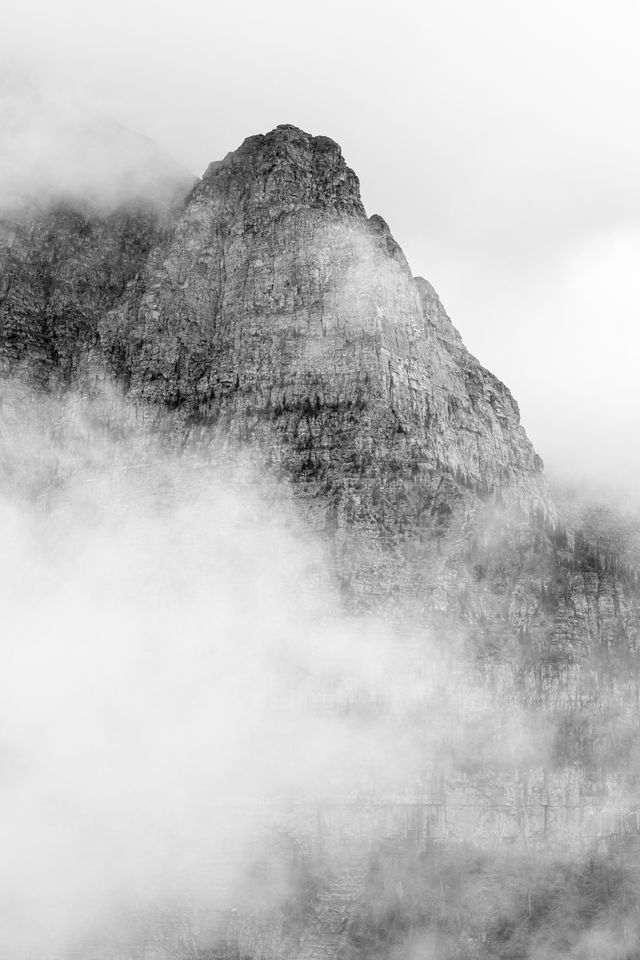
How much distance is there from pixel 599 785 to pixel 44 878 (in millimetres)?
71554

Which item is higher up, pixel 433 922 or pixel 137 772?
pixel 137 772

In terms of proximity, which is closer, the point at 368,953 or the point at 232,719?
the point at 368,953

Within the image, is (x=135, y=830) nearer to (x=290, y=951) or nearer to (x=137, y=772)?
(x=137, y=772)

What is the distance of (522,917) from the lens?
177 meters

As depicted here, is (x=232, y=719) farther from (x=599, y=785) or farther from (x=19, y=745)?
(x=599, y=785)

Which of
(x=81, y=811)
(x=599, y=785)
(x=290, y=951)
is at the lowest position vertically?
(x=290, y=951)

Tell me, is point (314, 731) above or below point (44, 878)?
above

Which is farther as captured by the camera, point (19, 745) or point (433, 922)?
point (19, 745)

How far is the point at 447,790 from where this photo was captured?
19088 cm

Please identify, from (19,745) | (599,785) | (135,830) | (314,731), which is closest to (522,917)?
(599,785)

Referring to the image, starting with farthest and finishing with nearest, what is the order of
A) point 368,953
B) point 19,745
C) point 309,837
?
1. point 19,745
2. point 309,837
3. point 368,953

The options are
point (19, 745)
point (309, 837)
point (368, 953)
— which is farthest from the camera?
point (19, 745)

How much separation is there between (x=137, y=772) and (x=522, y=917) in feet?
174

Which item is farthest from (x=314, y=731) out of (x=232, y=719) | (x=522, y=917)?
(x=522, y=917)
